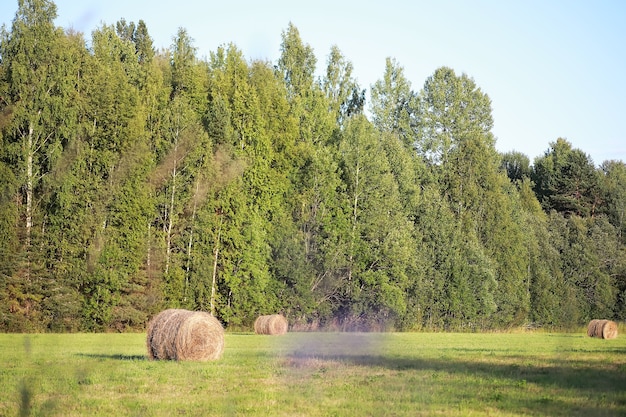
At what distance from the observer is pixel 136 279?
50844mm

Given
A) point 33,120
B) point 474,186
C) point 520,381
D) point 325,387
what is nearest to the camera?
point 325,387

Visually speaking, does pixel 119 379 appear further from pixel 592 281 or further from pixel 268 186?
pixel 592 281

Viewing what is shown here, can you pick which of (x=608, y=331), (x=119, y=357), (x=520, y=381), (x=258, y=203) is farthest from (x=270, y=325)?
(x=520, y=381)

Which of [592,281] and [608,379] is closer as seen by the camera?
[608,379]

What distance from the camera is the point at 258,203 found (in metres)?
58.2

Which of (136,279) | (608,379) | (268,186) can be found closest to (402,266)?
(268,186)

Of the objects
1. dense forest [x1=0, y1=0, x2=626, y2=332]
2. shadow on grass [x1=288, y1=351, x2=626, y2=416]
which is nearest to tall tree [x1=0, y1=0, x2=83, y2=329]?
dense forest [x1=0, y1=0, x2=626, y2=332]

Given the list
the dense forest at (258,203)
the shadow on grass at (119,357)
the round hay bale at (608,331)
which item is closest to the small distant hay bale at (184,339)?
the shadow on grass at (119,357)

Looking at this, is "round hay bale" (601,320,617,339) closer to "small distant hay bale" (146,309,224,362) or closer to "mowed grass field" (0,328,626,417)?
"mowed grass field" (0,328,626,417)

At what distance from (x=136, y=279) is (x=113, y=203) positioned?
5453mm

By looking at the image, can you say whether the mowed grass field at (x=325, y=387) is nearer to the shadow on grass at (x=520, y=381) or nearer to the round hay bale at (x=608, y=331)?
the shadow on grass at (x=520, y=381)

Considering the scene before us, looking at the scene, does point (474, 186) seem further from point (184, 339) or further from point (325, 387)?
point (325, 387)

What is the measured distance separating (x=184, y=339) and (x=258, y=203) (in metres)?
36.0

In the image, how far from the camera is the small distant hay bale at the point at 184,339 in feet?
73.6
